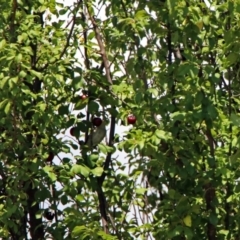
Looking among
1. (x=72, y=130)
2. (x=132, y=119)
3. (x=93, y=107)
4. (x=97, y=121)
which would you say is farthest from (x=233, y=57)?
(x=72, y=130)

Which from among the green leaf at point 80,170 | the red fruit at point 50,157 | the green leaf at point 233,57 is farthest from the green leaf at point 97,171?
the green leaf at point 233,57

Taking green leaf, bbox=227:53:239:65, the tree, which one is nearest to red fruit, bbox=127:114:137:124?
the tree

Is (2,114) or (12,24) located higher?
(12,24)

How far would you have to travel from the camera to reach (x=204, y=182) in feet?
15.4

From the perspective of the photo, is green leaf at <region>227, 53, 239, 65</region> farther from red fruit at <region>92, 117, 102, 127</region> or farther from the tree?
red fruit at <region>92, 117, 102, 127</region>

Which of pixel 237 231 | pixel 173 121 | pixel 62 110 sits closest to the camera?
pixel 173 121

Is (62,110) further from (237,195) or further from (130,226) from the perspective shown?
(237,195)

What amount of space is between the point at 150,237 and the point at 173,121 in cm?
101

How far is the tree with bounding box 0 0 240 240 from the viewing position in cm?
455

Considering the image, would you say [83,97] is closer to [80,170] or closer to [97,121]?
[97,121]

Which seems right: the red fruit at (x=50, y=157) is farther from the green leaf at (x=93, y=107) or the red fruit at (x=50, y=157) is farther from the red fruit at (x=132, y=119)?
the red fruit at (x=132, y=119)

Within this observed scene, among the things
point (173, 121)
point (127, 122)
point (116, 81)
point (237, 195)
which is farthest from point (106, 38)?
point (237, 195)

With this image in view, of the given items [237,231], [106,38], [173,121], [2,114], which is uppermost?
[106,38]

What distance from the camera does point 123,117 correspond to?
5.03 meters
